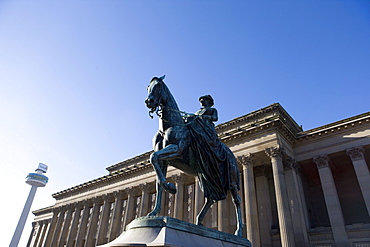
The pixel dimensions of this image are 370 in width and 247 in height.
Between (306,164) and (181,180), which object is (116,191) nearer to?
(181,180)

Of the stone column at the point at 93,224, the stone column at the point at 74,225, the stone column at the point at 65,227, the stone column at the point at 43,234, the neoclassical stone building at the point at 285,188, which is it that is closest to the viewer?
the neoclassical stone building at the point at 285,188

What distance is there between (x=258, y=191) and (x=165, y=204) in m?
13.6

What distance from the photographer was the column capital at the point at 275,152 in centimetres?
2589

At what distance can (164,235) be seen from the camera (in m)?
4.23

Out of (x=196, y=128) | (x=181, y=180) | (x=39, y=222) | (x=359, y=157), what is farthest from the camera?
(x=39, y=222)

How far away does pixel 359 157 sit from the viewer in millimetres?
25188

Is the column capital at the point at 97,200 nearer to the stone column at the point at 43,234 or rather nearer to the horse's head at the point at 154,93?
the stone column at the point at 43,234

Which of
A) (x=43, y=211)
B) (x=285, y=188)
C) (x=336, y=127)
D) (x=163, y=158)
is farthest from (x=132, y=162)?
(x=163, y=158)

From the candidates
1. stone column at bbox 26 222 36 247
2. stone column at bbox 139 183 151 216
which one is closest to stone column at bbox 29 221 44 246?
stone column at bbox 26 222 36 247

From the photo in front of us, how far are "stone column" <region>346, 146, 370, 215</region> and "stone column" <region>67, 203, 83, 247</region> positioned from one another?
42.7 meters

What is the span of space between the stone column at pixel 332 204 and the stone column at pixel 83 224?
3670 centimetres

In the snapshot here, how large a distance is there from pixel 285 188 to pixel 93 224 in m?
31.2

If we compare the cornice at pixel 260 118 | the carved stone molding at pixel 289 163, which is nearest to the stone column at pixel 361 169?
the carved stone molding at pixel 289 163

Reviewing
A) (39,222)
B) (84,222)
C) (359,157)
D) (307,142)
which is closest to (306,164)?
(307,142)
